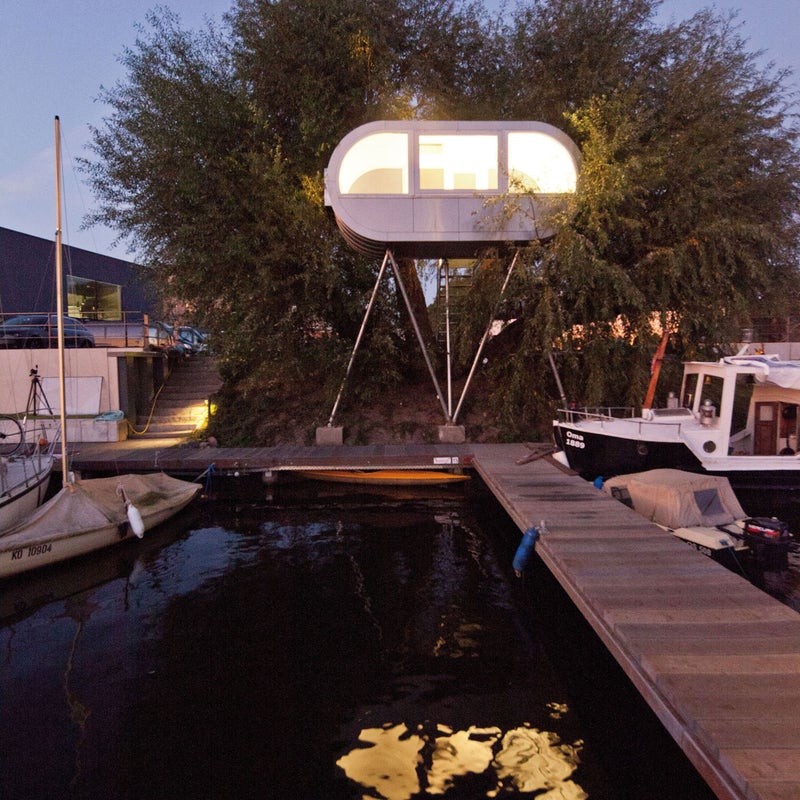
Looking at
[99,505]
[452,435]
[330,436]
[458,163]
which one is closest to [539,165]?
[458,163]

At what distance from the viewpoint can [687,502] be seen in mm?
8664

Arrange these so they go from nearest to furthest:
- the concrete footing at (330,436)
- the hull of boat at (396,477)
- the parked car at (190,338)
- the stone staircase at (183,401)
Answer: the hull of boat at (396,477), the concrete footing at (330,436), the stone staircase at (183,401), the parked car at (190,338)

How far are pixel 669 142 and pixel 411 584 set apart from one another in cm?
1267

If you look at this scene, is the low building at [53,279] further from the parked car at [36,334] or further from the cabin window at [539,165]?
the cabin window at [539,165]

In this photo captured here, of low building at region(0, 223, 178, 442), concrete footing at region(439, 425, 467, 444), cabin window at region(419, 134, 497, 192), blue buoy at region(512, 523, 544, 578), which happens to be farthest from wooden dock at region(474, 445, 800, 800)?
low building at region(0, 223, 178, 442)

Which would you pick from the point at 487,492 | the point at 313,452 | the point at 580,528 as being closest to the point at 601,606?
the point at 580,528

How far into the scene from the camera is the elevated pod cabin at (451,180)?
14305 mm

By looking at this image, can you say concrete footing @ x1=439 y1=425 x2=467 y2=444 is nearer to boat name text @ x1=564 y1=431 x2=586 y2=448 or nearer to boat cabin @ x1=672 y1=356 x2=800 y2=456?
boat name text @ x1=564 y1=431 x2=586 y2=448

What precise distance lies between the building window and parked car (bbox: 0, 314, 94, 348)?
709 centimetres

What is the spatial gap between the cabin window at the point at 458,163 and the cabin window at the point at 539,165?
545 mm

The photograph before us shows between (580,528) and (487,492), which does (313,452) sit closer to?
(487,492)

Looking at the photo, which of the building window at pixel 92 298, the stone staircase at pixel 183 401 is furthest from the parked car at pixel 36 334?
the building window at pixel 92 298

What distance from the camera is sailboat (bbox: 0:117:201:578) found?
8.90m

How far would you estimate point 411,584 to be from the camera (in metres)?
8.52
